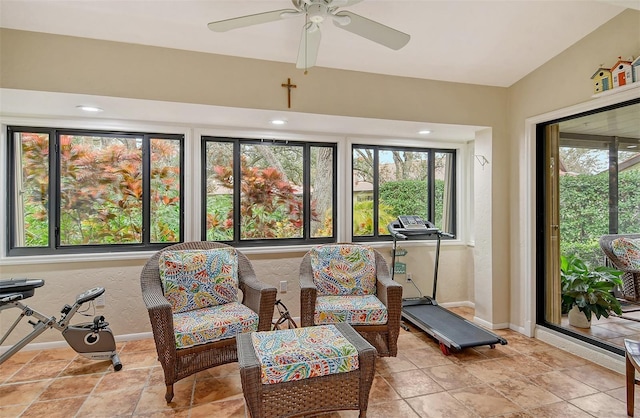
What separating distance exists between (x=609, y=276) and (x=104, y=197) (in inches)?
183

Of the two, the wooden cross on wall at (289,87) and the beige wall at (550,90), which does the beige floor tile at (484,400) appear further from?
the wooden cross on wall at (289,87)

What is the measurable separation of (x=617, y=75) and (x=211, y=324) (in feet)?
11.2

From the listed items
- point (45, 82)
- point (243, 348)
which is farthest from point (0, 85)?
point (243, 348)

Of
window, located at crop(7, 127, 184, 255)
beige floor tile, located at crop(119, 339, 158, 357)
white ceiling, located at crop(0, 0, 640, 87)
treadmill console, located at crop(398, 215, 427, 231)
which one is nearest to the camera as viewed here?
white ceiling, located at crop(0, 0, 640, 87)

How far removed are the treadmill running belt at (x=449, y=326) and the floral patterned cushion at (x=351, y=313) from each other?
0.76m

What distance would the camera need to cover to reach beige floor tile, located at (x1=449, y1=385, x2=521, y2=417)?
213 centimetres

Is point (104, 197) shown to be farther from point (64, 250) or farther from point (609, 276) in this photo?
point (609, 276)

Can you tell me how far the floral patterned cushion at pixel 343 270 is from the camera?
9.98ft

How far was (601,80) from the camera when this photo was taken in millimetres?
2592

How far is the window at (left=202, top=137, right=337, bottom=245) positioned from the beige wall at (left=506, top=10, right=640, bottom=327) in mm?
1902

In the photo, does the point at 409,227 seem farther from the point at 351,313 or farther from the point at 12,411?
the point at 12,411

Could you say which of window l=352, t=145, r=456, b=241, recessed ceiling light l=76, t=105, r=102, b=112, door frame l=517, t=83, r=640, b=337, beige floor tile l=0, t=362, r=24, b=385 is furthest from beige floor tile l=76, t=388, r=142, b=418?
door frame l=517, t=83, r=640, b=337

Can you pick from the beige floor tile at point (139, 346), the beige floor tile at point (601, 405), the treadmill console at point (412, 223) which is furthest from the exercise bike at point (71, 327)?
the beige floor tile at point (601, 405)

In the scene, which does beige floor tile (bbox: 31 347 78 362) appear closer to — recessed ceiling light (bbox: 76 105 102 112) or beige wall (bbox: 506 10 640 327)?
recessed ceiling light (bbox: 76 105 102 112)
